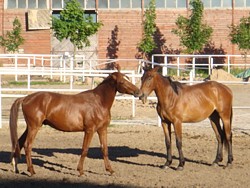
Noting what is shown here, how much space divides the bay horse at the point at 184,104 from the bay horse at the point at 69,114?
2.24ft

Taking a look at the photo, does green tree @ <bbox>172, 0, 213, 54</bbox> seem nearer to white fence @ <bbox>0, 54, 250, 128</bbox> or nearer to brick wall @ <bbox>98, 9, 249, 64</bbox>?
white fence @ <bbox>0, 54, 250, 128</bbox>

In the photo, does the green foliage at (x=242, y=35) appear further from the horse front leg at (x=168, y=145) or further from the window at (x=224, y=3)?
the horse front leg at (x=168, y=145)

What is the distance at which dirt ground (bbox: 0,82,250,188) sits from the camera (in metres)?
10.1

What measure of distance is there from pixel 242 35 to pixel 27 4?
15.9 metres

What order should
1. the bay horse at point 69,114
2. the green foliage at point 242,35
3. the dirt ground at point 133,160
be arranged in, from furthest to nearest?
the green foliage at point 242,35 < the bay horse at point 69,114 < the dirt ground at point 133,160

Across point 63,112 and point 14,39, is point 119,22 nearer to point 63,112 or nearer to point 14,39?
point 14,39

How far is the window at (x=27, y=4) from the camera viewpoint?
4825 centimetres

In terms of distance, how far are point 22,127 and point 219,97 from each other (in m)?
6.80

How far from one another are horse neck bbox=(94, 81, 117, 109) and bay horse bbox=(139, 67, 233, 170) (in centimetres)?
51

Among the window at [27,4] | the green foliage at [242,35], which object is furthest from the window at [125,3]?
the green foliage at [242,35]

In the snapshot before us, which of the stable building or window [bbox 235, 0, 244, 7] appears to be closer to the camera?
the stable building

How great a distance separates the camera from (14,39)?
149 feet

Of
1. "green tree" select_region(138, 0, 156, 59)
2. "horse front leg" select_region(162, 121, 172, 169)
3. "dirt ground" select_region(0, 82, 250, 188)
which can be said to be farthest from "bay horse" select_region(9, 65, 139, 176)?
"green tree" select_region(138, 0, 156, 59)

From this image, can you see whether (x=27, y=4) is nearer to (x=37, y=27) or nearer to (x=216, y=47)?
(x=37, y=27)
